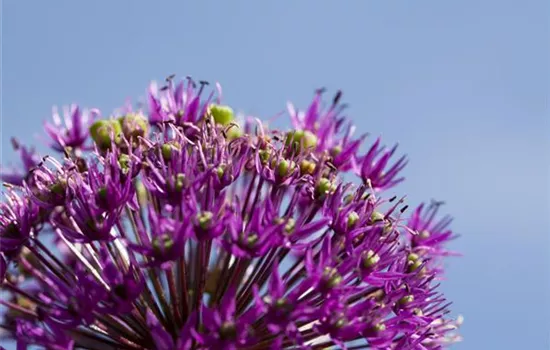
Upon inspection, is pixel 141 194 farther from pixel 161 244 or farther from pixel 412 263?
pixel 412 263

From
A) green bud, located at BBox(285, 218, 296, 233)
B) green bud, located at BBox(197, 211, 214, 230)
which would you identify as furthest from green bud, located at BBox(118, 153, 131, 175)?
green bud, located at BBox(285, 218, 296, 233)

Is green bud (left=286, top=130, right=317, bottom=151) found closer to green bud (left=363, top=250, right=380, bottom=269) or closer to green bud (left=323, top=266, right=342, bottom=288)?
green bud (left=363, top=250, right=380, bottom=269)

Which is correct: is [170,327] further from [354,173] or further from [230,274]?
[354,173]

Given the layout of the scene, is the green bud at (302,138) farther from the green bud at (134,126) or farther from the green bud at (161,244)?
the green bud at (161,244)

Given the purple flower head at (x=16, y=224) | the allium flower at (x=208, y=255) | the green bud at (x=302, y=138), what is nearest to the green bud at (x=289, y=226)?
the allium flower at (x=208, y=255)

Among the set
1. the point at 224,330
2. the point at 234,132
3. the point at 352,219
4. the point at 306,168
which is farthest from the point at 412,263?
the point at 224,330

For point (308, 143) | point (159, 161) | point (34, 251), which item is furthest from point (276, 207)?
point (34, 251)
